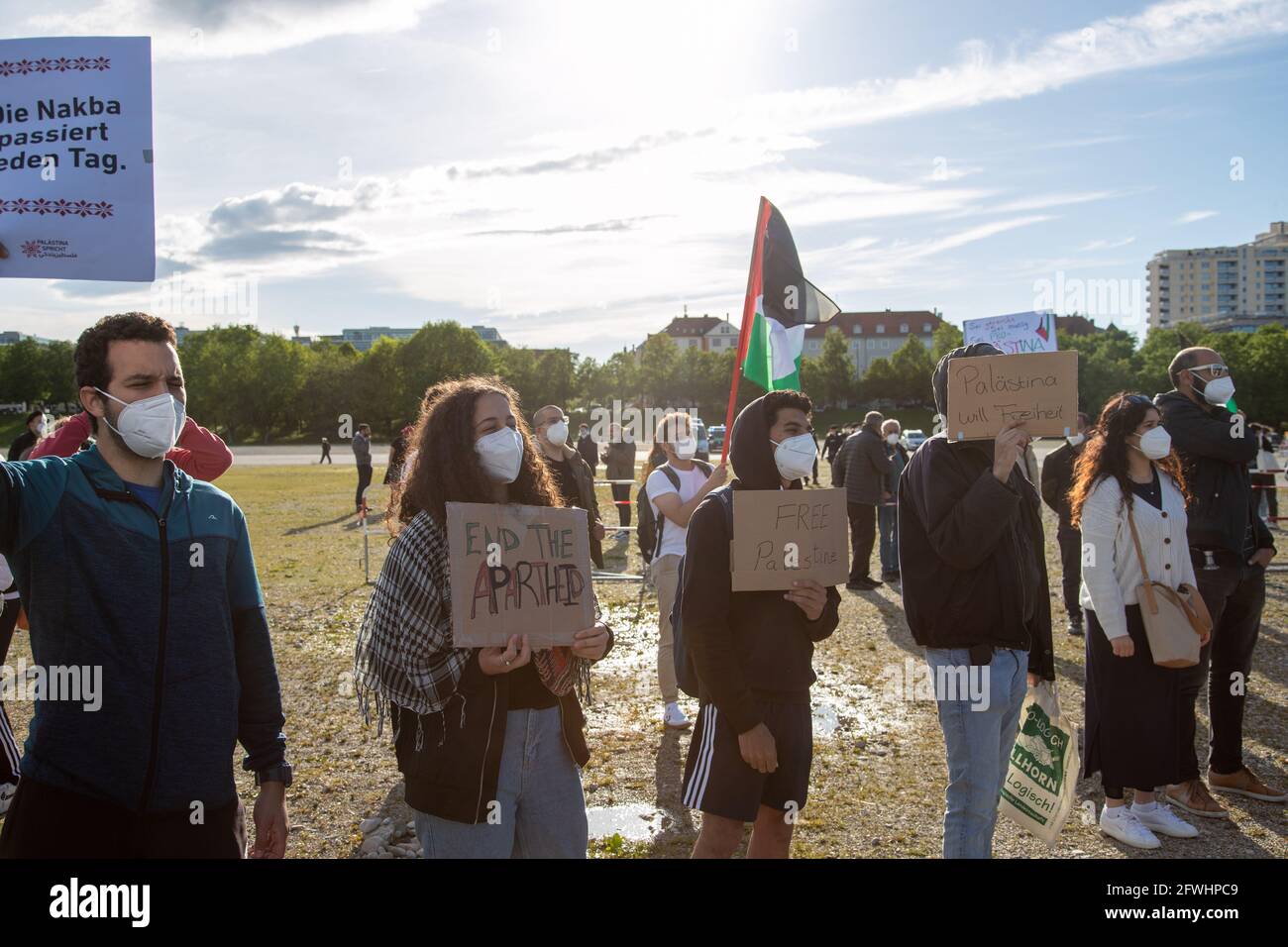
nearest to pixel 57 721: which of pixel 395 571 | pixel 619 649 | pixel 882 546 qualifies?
pixel 395 571

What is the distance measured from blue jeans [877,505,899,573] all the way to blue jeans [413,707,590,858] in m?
10.9

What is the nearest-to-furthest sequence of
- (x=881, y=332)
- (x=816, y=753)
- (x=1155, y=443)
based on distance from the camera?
1. (x=1155, y=443)
2. (x=816, y=753)
3. (x=881, y=332)

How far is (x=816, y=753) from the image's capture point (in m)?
6.63

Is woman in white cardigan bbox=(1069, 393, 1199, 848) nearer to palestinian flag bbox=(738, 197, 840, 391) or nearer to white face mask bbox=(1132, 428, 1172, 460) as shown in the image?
white face mask bbox=(1132, 428, 1172, 460)

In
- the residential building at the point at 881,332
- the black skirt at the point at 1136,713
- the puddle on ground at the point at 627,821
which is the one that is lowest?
the puddle on ground at the point at 627,821

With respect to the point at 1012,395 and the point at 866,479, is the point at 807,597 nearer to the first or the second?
the point at 1012,395

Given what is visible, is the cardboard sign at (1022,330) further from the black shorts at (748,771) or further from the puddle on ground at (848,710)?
the black shorts at (748,771)

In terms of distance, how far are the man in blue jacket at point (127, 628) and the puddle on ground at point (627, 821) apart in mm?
2808

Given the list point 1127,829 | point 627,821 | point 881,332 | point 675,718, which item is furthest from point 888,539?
point 881,332

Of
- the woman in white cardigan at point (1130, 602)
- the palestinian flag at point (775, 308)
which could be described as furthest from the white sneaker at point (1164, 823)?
the palestinian flag at point (775, 308)

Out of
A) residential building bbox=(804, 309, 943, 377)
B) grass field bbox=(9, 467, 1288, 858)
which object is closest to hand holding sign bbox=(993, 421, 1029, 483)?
grass field bbox=(9, 467, 1288, 858)

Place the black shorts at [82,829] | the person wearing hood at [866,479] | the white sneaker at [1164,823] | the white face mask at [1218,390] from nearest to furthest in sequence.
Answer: the black shorts at [82,829] < the white sneaker at [1164,823] < the white face mask at [1218,390] < the person wearing hood at [866,479]

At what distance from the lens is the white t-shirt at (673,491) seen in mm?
6902

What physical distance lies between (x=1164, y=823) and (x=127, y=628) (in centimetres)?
512
